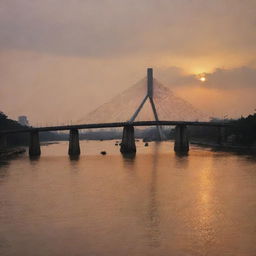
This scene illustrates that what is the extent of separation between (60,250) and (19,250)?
1.66 metres

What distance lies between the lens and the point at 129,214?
25453 mm

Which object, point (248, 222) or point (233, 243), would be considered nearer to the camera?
Answer: point (233, 243)

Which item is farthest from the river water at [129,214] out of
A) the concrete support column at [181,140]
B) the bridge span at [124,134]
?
the concrete support column at [181,140]

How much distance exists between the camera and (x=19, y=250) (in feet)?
62.7

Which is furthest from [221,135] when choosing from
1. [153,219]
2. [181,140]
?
[153,219]

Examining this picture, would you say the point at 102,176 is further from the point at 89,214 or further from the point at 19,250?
the point at 19,250

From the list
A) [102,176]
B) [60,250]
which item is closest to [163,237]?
[60,250]

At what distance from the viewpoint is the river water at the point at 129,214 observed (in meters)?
19.5

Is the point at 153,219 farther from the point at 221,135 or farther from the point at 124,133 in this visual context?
the point at 221,135

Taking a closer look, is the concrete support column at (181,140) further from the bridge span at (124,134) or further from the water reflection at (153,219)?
the water reflection at (153,219)

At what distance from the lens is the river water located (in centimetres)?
1947

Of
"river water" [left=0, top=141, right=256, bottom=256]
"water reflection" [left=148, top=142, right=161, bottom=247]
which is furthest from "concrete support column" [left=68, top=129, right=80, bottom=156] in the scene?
"water reflection" [left=148, top=142, right=161, bottom=247]

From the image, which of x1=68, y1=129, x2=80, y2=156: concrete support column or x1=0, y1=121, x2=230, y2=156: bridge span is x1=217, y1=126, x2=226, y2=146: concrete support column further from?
x1=68, y1=129, x2=80, y2=156: concrete support column

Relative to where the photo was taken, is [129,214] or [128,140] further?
[128,140]
